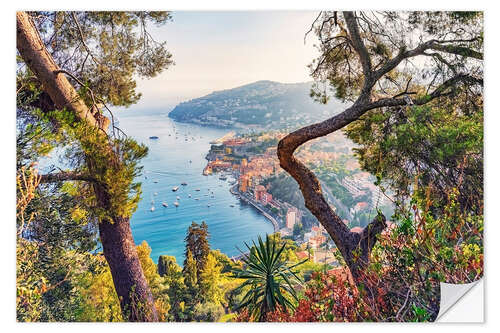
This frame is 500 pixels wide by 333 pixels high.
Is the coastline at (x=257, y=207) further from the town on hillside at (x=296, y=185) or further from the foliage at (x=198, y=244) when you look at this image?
the foliage at (x=198, y=244)

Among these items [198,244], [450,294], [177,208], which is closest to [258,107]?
[177,208]

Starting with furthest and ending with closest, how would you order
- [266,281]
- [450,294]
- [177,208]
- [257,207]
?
[257,207] → [177,208] → [266,281] → [450,294]

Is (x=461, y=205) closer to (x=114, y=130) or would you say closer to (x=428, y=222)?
(x=428, y=222)

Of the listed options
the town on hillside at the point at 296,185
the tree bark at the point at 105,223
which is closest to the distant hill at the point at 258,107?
the town on hillside at the point at 296,185

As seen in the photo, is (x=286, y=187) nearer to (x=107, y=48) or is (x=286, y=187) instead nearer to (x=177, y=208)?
(x=177, y=208)

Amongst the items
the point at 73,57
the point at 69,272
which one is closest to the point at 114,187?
the point at 69,272
